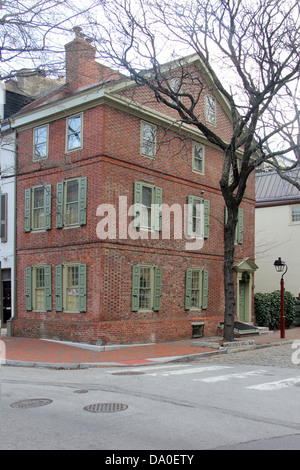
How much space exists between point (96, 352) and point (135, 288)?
289cm

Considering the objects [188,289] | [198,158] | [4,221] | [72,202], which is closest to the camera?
[72,202]

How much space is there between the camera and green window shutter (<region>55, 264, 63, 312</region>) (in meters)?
17.8

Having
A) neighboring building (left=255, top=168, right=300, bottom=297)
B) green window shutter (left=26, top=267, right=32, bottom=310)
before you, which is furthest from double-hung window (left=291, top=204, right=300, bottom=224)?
green window shutter (left=26, top=267, right=32, bottom=310)

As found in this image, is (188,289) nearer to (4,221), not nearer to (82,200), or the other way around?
(82,200)

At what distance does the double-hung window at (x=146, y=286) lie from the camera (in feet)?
58.3

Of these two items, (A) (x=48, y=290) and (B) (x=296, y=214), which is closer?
(A) (x=48, y=290)

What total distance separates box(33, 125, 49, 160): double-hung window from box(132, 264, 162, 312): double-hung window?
5.82 m

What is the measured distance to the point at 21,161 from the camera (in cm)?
2005

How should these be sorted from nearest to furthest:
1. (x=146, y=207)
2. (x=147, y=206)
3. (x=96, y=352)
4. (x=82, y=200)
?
1. (x=96, y=352)
2. (x=82, y=200)
3. (x=146, y=207)
4. (x=147, y=206)

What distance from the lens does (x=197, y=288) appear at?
20812 mm

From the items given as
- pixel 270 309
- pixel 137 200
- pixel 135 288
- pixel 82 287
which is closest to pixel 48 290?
pixel 82 287
